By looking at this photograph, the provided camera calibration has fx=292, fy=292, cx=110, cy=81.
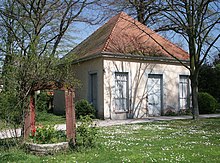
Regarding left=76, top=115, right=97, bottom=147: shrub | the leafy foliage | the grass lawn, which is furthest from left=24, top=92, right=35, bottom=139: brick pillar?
the leafy foliage

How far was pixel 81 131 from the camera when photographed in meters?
7.86

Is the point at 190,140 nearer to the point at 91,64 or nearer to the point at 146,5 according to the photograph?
the point at 146,5

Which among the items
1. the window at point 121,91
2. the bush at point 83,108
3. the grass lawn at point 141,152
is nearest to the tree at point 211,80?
the window at point 121,91

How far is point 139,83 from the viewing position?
60.4ft

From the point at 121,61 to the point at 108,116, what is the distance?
134 inches

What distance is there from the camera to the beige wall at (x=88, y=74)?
56.3 feet

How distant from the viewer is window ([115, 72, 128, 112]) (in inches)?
691

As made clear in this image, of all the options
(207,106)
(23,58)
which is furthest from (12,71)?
(207,106)

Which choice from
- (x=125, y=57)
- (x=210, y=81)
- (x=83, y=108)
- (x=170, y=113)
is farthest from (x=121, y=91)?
(x=210, y=81)

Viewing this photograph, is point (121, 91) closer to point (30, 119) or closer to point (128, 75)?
point (128, 75)

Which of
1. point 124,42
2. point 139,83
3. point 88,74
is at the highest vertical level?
point 124,42

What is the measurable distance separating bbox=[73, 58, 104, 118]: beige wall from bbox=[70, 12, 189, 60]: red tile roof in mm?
605

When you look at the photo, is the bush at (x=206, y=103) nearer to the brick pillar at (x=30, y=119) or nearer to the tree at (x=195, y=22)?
the tree at (x=195, y=22)

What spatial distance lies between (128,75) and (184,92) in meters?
5.23
